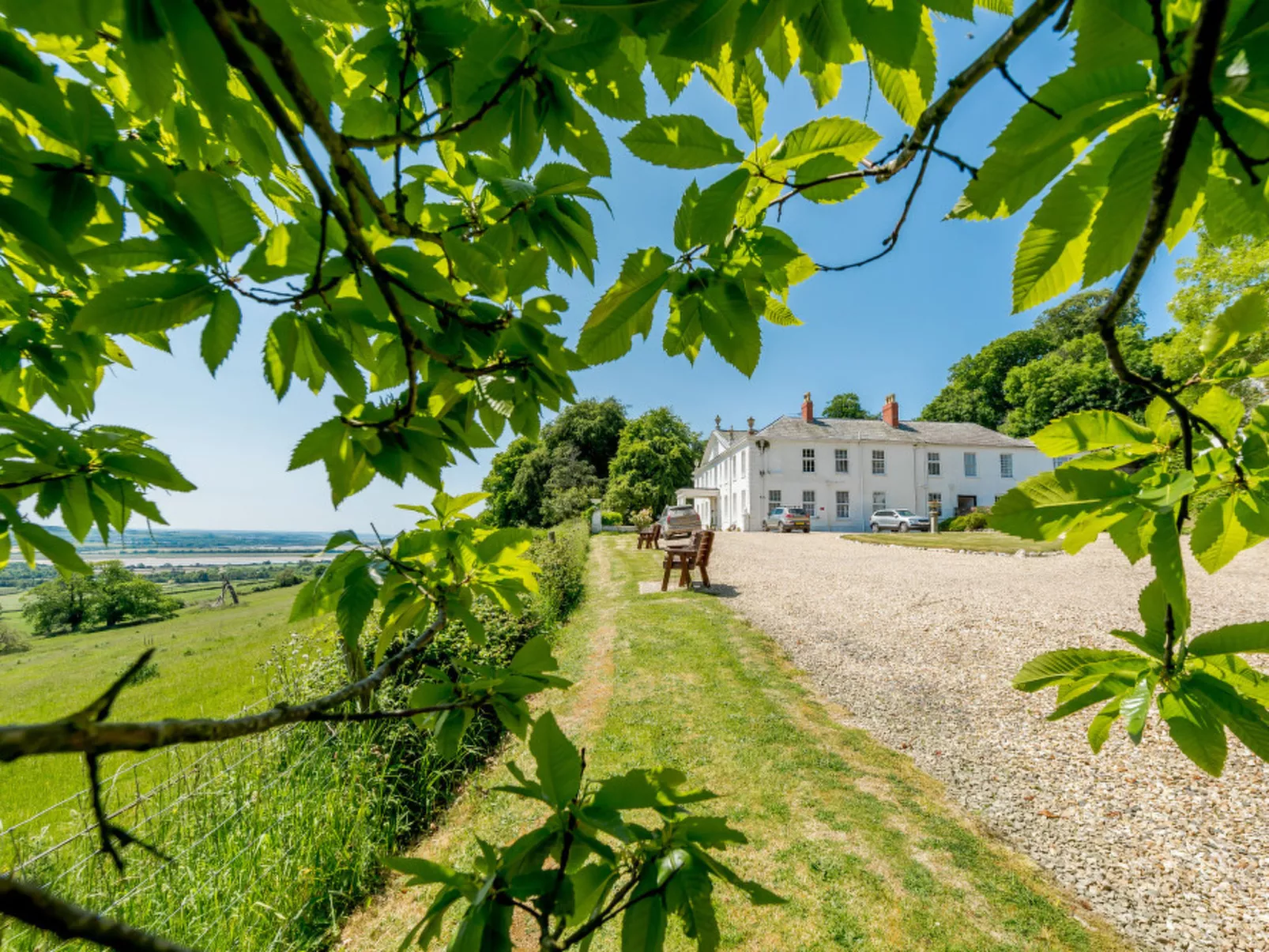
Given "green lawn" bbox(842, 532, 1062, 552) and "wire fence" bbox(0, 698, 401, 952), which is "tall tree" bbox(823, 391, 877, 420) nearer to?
"green lawn" bbox(842, 532, 1062, 552)

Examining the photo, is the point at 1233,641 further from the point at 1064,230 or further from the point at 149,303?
the point at 149,303

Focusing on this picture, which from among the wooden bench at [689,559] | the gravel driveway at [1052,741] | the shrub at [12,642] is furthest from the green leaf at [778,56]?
the shrub at [12,642]

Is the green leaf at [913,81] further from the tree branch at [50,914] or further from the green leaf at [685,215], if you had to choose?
the tree branch at [50,914]

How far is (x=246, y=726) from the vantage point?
1.97 feet

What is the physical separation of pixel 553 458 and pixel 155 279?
3920 centimetres

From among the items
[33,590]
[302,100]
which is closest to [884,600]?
[302,100]

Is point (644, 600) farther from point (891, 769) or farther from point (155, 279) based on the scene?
point (155, 279)

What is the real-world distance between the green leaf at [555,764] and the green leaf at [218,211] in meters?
0.93

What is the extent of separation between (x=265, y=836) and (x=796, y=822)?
10.6 ft

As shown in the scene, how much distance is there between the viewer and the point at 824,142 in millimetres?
1030

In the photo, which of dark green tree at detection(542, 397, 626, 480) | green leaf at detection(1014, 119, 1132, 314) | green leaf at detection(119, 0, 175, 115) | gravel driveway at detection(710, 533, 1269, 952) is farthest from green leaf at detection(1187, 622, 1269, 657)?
dark green tree at detection(542, 397, 626, 480)

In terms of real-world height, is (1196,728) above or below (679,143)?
below

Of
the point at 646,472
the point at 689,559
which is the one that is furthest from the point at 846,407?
the point at 689,559

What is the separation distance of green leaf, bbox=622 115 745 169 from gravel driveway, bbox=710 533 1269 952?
4.08 meters
